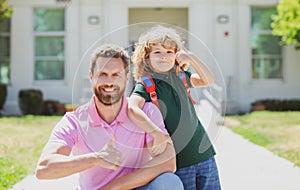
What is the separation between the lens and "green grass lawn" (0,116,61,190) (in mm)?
4918

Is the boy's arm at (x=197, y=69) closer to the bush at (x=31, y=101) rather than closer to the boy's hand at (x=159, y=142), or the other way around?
the boy's hand at (x=159, y=142)

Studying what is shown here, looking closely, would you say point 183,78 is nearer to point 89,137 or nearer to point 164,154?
point 164,154

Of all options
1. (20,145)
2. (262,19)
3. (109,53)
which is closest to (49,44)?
(262,19)

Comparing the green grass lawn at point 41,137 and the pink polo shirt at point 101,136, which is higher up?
the pink polo shirt at point 101,136

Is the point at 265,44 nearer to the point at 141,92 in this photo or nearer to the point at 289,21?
the point at 289,21

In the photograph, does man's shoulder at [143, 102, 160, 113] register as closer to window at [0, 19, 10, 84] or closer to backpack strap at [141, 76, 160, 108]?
backpack strap at [141, 76, 160, 108]

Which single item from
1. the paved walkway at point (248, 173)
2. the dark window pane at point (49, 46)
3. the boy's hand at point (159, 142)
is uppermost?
the dark window pane at point (49, 46)

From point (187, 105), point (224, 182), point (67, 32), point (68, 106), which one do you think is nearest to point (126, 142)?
point (187, 105)

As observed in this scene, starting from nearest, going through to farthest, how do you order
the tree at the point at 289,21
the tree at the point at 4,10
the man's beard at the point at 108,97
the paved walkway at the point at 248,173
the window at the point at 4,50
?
1. the man's beard at the point at 108,97
2. the paved walkway at the point at 248,173
3. the tree at the point at 289,21
4. the tree at the point at 4,10
5. the window at the point at 4,50

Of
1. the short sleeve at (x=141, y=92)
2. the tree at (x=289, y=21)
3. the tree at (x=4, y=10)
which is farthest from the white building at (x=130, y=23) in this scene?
the short sleeve at (x=141, y=92)

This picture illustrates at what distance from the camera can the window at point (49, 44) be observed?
12961 mm

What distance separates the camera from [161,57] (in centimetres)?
251

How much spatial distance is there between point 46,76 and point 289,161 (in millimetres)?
8788

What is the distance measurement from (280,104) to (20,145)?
757 cm
